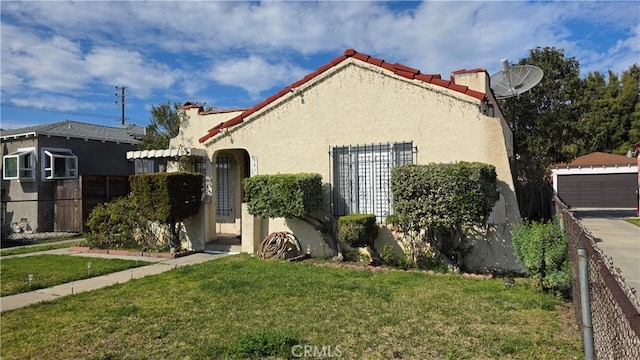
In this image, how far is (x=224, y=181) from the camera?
1438 centimetres

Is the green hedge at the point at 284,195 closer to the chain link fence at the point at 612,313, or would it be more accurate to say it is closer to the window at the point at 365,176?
the window at the point at 365,176

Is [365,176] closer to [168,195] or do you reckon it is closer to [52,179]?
[168,195]

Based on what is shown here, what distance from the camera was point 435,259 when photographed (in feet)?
30.9

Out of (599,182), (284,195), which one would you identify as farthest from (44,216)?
(599,182)

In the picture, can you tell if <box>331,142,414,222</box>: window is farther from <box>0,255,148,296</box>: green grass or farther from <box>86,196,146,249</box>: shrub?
<box>86,196,146,249</box>: shrub

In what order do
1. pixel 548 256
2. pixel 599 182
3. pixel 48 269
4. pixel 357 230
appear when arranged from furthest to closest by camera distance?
pixel 599 182 < pixel 48 269 < pixel 357 230 < pixel 548 256

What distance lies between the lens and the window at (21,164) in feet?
67.0

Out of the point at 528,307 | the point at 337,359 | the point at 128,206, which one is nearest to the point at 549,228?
the point at 528,307

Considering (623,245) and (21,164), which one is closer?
(623,245)

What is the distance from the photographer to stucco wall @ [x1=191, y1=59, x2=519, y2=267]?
9.01m

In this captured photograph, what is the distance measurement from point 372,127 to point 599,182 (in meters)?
28.1

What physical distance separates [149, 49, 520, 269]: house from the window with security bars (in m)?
1.19

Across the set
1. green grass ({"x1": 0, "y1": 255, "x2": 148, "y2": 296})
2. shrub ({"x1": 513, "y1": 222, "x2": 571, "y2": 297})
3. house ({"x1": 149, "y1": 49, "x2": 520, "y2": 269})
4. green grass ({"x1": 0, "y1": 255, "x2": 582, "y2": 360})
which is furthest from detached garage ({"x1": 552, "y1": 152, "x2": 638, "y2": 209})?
green grass ({"x1": 0, "y1": 255, "x2": 148, "y2": 296})

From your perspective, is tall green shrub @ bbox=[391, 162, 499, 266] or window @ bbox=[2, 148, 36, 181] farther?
window @ bbox=[2, 148, 36, 181]
